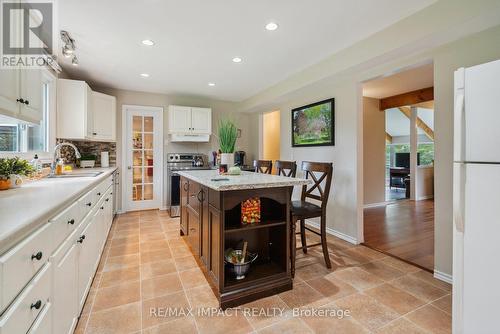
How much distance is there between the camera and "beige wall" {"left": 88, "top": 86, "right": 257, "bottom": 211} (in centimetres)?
460

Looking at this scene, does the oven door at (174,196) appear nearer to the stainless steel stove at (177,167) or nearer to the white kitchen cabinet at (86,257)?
the stainless steel stove at (177,167)

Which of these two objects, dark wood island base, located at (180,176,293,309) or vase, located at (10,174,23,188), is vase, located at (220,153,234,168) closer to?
dark wood island base, located at (180,176,293,309)

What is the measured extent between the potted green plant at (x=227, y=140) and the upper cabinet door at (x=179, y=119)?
8.62 ft

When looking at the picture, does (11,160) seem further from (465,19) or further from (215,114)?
(215,114)

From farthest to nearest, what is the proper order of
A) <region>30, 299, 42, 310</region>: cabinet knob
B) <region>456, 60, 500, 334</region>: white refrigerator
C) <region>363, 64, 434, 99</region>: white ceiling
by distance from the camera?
<region>363, 64, 434, 99</region>: white ceiling
<region>456, 60, 500, 334</region>: white refrigerator
<region>30, 299, 42, 310</region>: cabinet knob

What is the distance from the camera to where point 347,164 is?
125 inches

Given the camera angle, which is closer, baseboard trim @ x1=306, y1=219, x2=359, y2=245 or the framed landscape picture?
baseboard trim @ x1=306, y1=219, x2=359, y2=245

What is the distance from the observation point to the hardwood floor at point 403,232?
2689 millimetres

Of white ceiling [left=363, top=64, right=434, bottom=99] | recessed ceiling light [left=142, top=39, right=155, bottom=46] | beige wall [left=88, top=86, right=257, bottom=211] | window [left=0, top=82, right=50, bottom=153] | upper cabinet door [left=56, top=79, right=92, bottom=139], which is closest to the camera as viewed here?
Answer: window [left=0, top=82, right=50, bottom=153]

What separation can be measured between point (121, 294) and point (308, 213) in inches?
71.2

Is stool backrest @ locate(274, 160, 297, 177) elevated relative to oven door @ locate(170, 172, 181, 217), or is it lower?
elevated

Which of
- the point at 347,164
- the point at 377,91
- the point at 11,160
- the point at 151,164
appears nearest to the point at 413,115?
the point at 377,91

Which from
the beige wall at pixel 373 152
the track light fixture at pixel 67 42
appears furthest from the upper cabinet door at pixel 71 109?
the beige wall at pixel 373 152

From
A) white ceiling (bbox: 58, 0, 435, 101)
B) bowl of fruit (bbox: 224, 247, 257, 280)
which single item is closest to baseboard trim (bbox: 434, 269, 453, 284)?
bowl of fruit (bbox: 224, 247, 257, 280)
